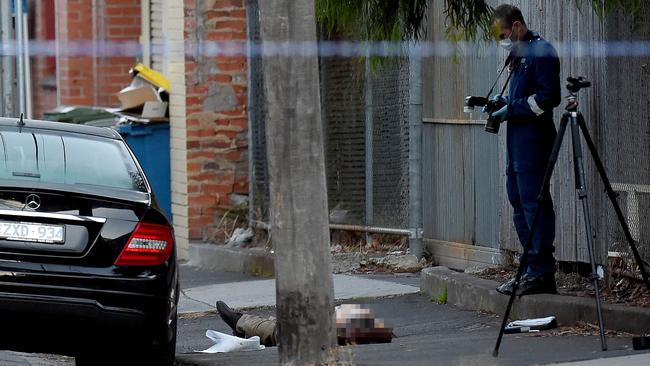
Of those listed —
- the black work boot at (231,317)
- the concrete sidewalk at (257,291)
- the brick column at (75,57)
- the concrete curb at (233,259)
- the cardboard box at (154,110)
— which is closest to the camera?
the black work boot at (231,317)

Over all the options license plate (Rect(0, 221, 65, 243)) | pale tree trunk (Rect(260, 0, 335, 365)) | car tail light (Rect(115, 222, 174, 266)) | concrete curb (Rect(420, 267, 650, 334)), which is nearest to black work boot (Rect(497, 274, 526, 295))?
concrete curb (Rect(420, 267, 650, 334))

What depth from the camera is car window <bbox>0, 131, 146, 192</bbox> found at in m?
7.46

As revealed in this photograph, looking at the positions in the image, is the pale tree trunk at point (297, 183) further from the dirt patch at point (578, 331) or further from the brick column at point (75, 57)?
the brick column at point (75, 57)

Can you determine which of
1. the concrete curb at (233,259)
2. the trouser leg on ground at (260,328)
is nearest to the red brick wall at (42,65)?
the concrete curb at (233,259)

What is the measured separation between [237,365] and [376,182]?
4852mm

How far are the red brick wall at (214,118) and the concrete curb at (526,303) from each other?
3.97 metres

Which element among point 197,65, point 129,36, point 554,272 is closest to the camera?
point 554,272

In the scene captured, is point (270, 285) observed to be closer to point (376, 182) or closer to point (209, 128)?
point (376, 182)

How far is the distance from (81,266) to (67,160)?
0.86m

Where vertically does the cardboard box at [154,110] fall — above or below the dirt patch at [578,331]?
above

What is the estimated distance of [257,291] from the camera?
11.7m

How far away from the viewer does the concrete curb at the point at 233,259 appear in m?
12.8

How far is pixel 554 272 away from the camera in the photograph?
902 cm

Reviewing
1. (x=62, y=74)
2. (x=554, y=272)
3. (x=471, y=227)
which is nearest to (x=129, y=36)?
(x=62, y=74)
